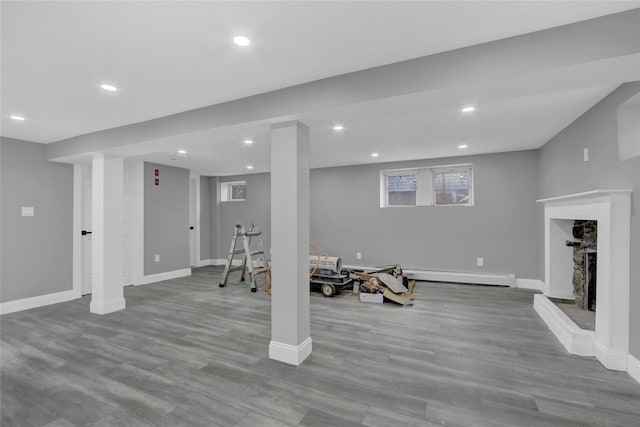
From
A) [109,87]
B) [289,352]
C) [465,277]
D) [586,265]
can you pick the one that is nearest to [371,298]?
[289,352]

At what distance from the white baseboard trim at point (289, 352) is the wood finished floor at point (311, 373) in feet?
0.26

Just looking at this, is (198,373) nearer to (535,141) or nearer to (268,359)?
(268,359)

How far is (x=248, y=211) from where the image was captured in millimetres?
7609

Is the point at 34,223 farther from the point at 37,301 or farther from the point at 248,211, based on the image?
the point at 248,211

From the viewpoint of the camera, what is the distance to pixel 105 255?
3953 millimetres

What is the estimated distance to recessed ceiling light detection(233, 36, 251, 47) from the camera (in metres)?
1.79

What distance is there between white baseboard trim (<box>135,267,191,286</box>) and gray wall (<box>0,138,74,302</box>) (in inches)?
46.5

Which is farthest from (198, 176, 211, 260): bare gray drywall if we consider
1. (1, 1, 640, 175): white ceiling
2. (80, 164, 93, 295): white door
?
(1, 1, 640, 175): white ceiling

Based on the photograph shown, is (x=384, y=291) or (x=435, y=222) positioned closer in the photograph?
(x=384, y=291)

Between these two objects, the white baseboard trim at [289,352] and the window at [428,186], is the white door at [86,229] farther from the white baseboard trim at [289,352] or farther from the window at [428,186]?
the window at [428,186]

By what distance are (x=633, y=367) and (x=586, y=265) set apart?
1263mm

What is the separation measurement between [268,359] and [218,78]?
2.43 m

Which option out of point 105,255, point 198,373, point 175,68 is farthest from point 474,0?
point 105,255

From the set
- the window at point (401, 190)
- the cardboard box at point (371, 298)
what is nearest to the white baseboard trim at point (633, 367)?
the cardboard box at point (371, 298)
